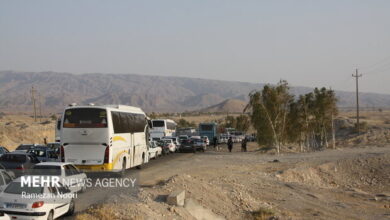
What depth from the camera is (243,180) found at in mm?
27844

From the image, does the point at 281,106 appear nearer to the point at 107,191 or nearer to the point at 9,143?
the point at 9,143

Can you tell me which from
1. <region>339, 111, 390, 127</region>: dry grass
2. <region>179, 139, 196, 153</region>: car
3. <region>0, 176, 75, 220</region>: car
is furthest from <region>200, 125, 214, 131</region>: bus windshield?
<region>0, 176, 75, 220</region>: car

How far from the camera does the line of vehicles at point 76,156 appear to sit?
1392 centimetres

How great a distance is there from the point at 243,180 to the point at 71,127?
9415 mm

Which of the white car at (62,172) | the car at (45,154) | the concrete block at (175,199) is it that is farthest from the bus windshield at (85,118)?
the car at (45,154)

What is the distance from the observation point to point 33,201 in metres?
13.6

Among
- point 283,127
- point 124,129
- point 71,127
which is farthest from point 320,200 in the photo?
point 283,127

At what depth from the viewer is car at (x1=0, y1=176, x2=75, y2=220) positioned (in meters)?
13.5

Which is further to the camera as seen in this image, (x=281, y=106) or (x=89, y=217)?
(x=281, y=106)

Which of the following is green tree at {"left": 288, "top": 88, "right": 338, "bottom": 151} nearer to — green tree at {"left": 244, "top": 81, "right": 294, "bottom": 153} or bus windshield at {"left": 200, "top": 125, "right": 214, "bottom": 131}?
green tree at {"left": 244, "top": 81, "right": 294, "bottom": 153}

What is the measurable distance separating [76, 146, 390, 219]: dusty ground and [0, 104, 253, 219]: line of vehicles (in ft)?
4.35

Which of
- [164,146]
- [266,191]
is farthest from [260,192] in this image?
[164,146]

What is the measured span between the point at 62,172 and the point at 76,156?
6.00 metres

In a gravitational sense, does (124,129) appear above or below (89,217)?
above
